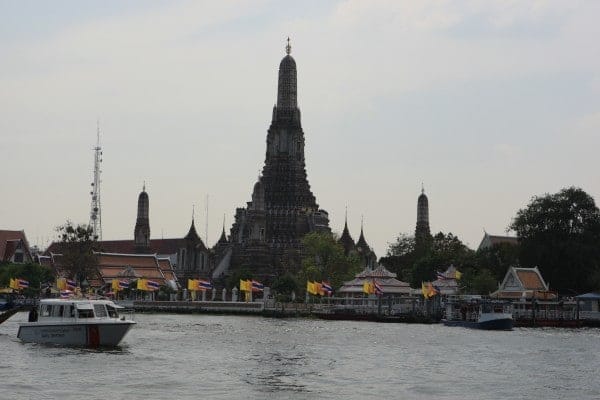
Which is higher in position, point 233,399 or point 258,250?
point 258,250

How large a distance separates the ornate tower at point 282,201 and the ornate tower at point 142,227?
65.2ft

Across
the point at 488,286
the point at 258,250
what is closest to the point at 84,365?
the point at 488,286

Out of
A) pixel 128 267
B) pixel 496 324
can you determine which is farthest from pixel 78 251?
pixel 496 324

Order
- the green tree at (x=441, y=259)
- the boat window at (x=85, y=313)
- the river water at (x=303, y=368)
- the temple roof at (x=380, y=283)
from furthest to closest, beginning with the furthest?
the green tree at (x=441, y=259) < the temple roof at (x=380, y=283) < the boat window at (x=85, y=313) < the river water at (x=303, y=368)

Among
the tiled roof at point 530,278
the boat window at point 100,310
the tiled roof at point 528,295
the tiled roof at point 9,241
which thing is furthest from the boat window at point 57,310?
the tiled roof at point 9,241

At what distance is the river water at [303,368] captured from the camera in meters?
43.0

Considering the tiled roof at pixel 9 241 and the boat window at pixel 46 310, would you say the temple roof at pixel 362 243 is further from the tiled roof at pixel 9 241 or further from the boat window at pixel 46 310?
the boat window at pixel 46 310

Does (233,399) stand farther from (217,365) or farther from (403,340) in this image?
(403,340)

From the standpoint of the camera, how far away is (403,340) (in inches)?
2936

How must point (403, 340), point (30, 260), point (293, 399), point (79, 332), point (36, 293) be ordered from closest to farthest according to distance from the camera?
point (293, 399), point (79, 332), point (403, 340), point (36, 293), point (30, 260)

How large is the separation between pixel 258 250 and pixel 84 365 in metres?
117

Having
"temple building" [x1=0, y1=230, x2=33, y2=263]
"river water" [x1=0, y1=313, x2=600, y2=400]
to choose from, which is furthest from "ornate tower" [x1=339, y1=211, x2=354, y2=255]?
"river water" [x1=0, y1=313, x2=600, y2=400]

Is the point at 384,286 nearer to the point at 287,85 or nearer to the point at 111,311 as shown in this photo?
the point at 287,85

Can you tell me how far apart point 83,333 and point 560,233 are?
227 feet
